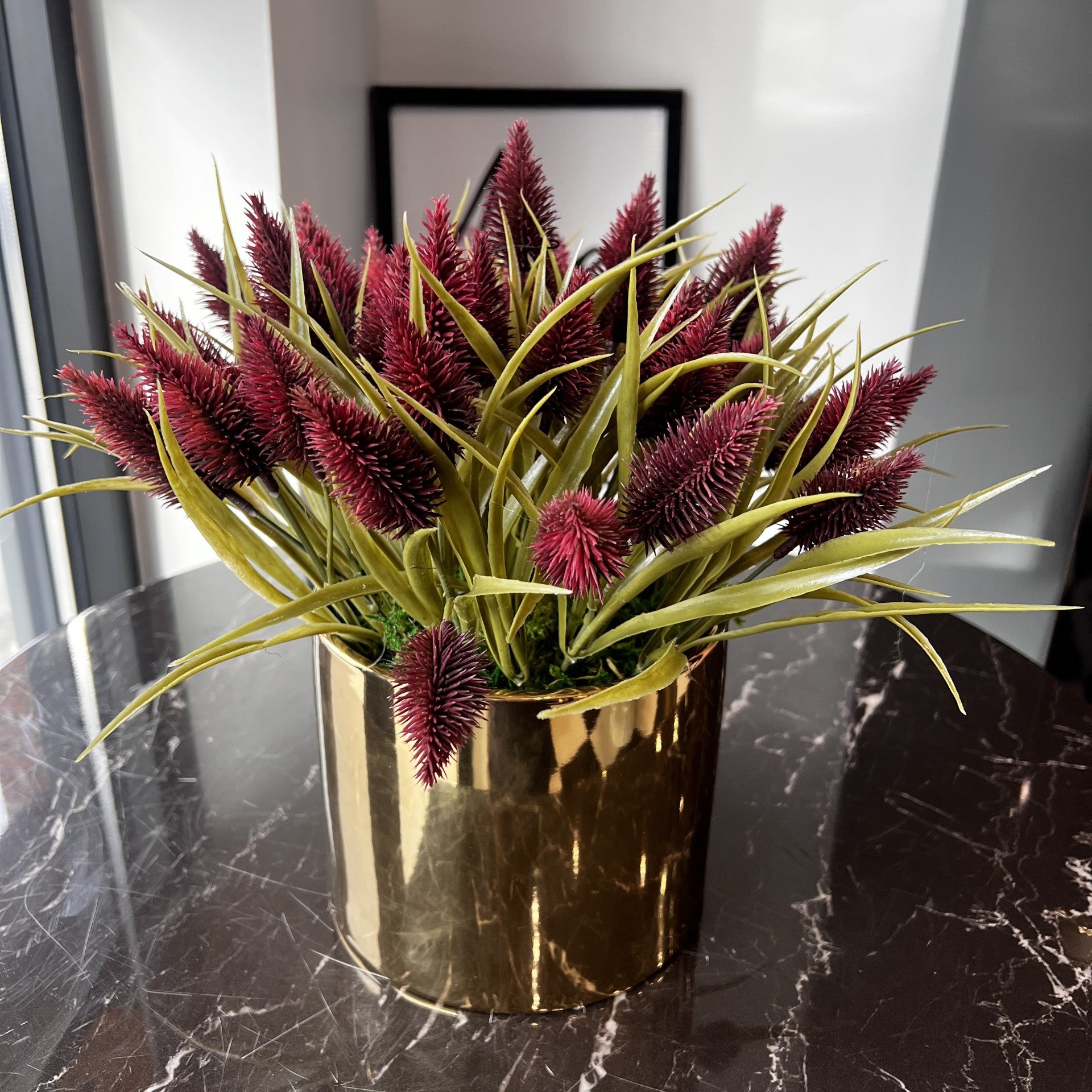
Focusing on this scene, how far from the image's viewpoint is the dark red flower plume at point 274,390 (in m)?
0.42

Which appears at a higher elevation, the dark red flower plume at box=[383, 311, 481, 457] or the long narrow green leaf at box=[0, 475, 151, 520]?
the dark red flower plume at box=[383, 311, 481, 457]

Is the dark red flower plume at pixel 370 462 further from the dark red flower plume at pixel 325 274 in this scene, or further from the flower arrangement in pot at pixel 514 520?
the dark red flower plume at pixel 325 274

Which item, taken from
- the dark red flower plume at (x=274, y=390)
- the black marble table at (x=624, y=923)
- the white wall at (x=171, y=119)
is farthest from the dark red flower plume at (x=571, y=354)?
the white wall at (x=171, y=119)

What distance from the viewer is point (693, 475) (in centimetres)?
41

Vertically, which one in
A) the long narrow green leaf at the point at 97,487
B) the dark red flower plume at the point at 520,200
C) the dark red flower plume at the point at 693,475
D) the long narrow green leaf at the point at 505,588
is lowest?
the long narrow green leaf at the point at 505,588

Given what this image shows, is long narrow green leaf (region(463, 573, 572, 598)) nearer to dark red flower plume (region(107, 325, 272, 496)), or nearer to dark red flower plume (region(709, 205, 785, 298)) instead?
dark red flower plume (region(107, 325, 272, 496))

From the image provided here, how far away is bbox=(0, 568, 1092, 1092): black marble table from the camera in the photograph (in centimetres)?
58

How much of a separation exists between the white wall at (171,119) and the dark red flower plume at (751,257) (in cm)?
88

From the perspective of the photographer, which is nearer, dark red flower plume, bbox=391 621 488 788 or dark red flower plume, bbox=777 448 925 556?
dark red flower plume, bbox=391 621 488 788

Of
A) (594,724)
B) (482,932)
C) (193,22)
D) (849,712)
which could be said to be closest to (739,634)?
(594,724)

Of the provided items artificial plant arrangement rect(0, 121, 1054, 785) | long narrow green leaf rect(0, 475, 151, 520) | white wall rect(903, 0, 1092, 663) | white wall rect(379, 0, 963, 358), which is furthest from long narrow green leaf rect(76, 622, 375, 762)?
white wall rect(379, 0, 963, 358)

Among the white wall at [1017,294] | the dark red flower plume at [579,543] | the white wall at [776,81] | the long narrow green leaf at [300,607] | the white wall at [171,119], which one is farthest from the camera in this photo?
the white wall at [776,81]

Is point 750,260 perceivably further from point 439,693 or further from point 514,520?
point 439,693

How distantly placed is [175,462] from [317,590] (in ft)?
0.30
